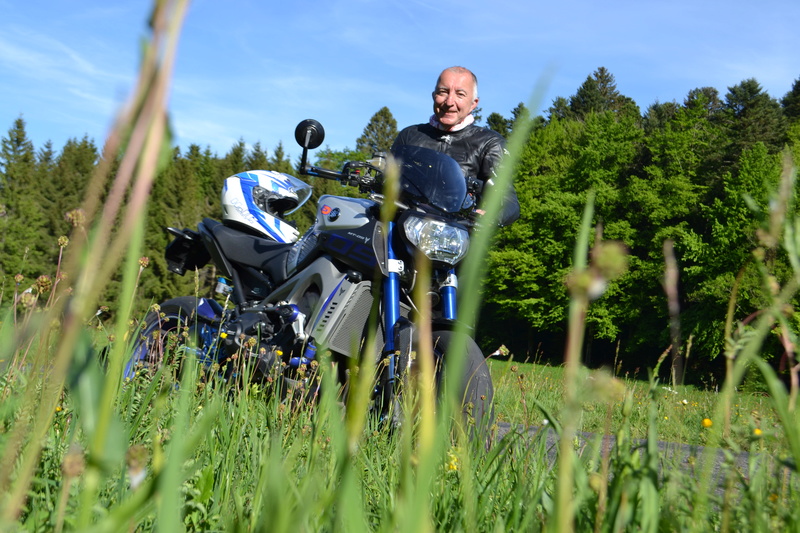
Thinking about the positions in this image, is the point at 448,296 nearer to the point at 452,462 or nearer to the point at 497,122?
the point at 452,462

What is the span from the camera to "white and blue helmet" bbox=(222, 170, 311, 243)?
488cm

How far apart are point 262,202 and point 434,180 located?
174cm

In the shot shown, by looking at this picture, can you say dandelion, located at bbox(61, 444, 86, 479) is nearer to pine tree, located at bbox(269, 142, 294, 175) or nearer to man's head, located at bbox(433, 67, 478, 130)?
man's head, located at bbox(433, 67, 478, 130)

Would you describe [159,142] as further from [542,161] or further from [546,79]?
[542,161]

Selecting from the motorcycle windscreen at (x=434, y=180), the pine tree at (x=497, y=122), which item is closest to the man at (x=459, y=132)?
the motorcycle windscreen at (x=434, y=180)

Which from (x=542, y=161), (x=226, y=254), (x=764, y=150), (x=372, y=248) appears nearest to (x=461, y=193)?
(x=372, y=248)

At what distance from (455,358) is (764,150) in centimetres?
3171

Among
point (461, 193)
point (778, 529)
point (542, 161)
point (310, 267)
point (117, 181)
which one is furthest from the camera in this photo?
point (542, 161)

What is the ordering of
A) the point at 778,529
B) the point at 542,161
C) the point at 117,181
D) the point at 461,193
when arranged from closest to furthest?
1. the point at 117,181
2. the point at 778,529
3. the point at 461,193
4. the point at 542,161

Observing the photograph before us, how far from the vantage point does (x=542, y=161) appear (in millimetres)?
38375

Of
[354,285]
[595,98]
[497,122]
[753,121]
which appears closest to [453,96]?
[354,285]

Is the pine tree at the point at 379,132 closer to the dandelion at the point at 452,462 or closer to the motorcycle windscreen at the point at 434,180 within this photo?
the motorcycle windscreen at the point at 434,180

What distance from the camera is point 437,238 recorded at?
3576mm

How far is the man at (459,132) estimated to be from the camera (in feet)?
14.3
